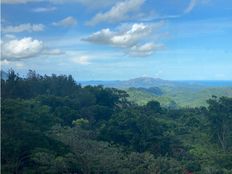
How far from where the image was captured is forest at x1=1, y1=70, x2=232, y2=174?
18.9 metres

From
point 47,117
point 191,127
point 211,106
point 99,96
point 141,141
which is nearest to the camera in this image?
point 47,117

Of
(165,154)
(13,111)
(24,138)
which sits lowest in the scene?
(165,154)

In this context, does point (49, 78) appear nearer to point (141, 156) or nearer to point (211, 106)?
point (211, 106)

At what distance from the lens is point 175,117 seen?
1900 inches

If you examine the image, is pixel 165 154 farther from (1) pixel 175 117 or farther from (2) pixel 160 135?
(1) pixel 175 117

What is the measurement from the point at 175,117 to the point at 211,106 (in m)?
11.2

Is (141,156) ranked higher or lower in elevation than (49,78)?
lower

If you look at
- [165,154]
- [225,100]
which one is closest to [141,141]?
[165,154]

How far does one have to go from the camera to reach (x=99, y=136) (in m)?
28.9

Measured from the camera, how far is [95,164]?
19.0m

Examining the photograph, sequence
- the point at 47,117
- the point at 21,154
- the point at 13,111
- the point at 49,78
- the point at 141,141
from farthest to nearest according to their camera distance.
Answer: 1. the point at 49,78
2. the point at 141,141
3. the point at 47,117
4. the point at 13,111
5. the point at 21,154

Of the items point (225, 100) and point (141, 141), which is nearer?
point (141, 141)

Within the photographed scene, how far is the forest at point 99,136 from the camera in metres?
18.9

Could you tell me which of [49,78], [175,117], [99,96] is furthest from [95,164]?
[49,78]
